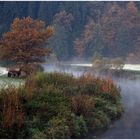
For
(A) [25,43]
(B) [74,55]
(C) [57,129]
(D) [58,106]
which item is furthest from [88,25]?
(C) [57,129]

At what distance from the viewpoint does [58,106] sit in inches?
270

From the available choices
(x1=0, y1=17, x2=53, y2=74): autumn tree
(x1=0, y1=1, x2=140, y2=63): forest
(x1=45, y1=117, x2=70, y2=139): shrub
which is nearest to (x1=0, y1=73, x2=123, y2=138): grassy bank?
(x1=45, y1=117, x2=70, y2=139): shrub

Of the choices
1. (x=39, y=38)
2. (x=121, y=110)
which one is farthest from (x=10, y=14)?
(x=121, y=110)

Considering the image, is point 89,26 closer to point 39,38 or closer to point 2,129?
point 39,38

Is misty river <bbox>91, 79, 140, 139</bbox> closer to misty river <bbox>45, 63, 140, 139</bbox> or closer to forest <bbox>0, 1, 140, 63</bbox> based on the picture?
misty river <bbox>45, 63, 140, 139</bbox>

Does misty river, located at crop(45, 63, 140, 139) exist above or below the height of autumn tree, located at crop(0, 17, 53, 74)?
below

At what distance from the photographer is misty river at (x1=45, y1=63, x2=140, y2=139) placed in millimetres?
6910

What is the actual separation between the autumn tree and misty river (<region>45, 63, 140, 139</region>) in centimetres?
37

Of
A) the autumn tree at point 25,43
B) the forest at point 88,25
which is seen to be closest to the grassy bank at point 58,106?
the autumn tree at point 25,43

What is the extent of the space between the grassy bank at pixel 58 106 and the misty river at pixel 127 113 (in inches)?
5.6

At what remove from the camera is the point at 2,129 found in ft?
19.5

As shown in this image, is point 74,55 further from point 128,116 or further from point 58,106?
point 128,116

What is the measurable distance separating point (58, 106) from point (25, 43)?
1582 millimetres

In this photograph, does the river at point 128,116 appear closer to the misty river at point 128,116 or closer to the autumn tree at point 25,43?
the misty river at point 128,116
